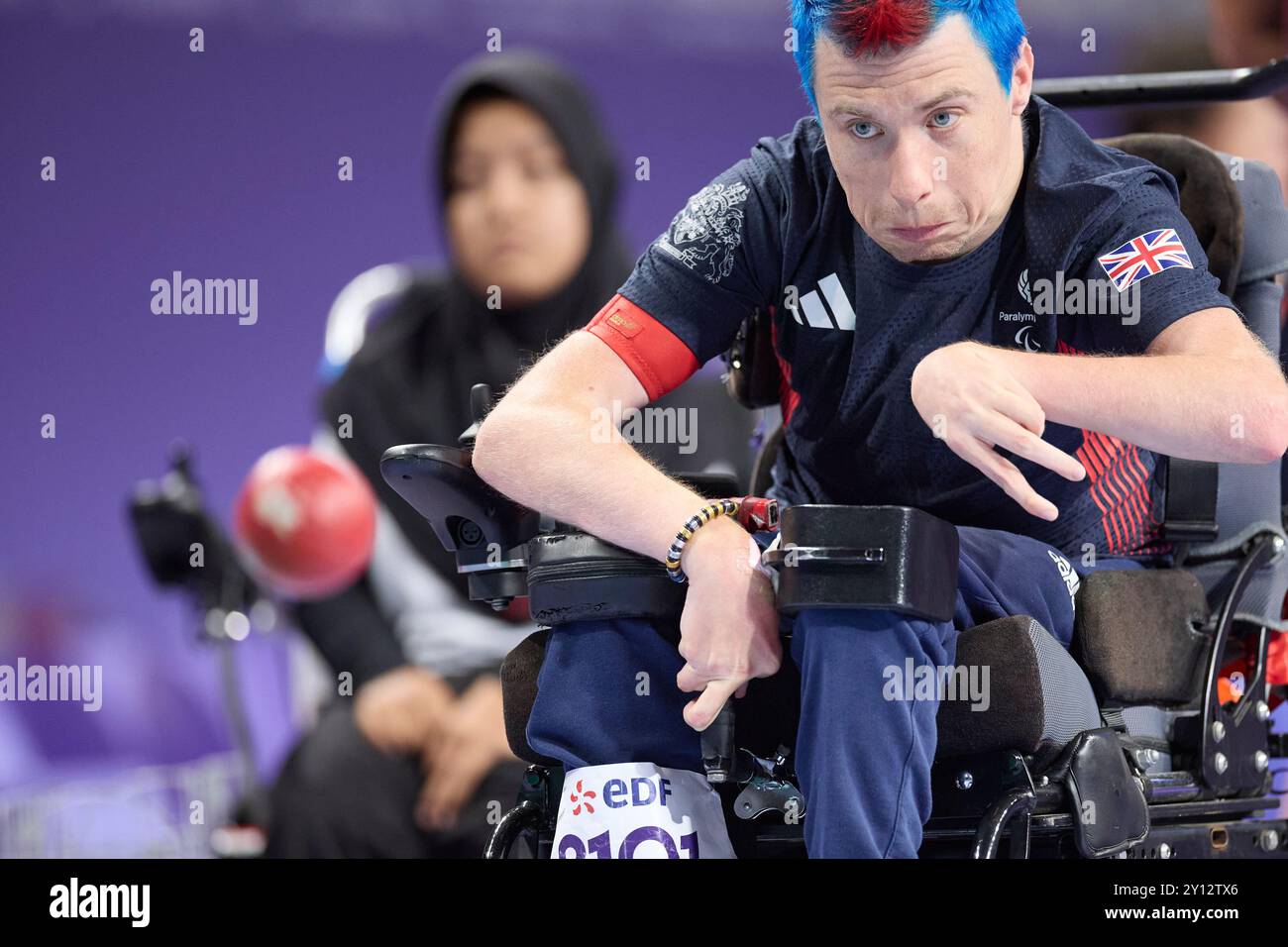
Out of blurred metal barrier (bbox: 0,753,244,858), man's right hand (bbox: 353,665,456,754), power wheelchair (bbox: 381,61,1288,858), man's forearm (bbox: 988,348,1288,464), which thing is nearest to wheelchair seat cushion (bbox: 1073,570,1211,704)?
power wheelchair (bbox: 381,61,1288,858)

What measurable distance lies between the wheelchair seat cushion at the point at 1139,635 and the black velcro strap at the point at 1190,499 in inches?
5.2

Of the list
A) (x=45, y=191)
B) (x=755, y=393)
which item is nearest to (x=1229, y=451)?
(x=755, y=393)

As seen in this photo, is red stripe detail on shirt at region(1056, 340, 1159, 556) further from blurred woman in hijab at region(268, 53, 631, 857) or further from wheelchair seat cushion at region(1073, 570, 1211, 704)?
blurred woman in hijab at region(268, 53, 631, 857)

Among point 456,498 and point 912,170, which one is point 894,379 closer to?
point 912,170

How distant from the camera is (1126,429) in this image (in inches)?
51.2

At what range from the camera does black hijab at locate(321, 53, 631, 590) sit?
11.2 feet

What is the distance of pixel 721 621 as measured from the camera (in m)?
1.27

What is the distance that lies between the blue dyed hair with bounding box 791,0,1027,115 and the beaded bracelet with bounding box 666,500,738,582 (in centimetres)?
47

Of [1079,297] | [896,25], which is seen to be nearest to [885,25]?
[896,25]

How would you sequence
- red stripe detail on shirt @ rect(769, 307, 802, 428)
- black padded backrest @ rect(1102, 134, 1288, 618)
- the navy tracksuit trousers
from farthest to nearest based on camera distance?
1. black padded backrest @ rect(1102, 134, 1288, 618)
2. red stripe detail on shirt @ rect(769, 307, 802, 428)
3. the navy tracksuit trousers

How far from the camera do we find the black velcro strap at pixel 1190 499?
170 cm

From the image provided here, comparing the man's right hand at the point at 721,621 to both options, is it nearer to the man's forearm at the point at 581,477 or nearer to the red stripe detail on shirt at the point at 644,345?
the man's forearm at the point at 581,477

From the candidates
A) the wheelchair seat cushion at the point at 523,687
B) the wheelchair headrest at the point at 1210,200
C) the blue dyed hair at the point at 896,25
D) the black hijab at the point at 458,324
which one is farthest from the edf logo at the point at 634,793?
the black hijab at the point at 458,324
